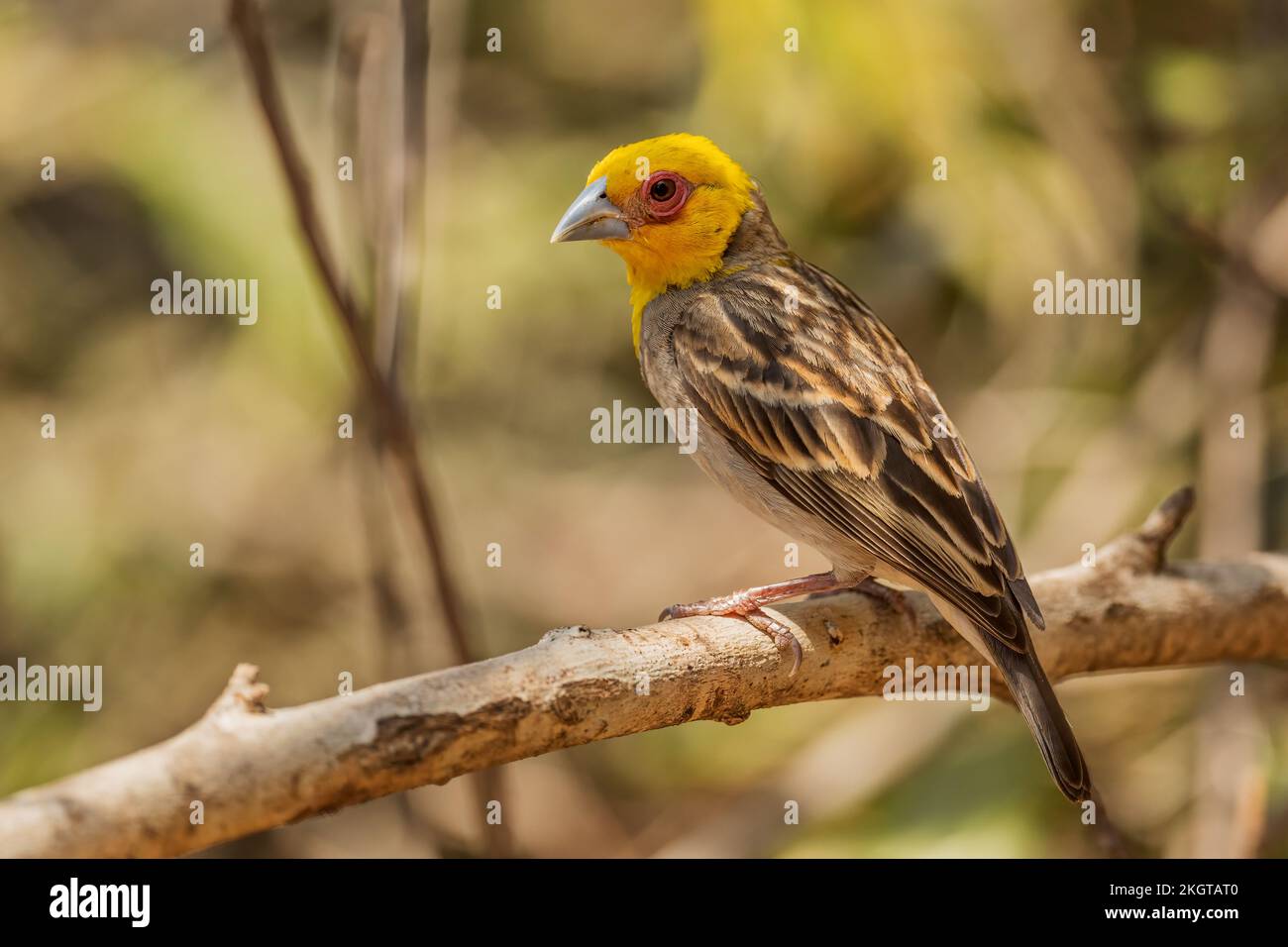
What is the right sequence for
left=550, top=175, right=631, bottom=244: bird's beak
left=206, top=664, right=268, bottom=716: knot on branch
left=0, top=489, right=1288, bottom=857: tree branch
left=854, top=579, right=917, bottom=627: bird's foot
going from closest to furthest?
left=0, top=489, right=1288, bottom=857: tree branch → left=206, top=664, right=268, bottom=716: knot on branch → left=854, top=579, right=917, bottom=627: bird's foot → left=550, top=175, right=631, bottom=244: bird's beak

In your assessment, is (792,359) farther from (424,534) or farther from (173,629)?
(173,629)

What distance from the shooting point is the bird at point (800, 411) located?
146 inches

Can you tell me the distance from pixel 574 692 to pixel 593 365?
4.51 meters

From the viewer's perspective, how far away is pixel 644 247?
182 inches

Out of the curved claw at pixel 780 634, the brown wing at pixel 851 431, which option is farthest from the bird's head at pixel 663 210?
the curved claw at pixel 780 634

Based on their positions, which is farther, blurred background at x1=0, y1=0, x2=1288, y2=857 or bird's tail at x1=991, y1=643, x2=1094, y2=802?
blurred background at x1=0, y1=0, x2=1288, y2=857

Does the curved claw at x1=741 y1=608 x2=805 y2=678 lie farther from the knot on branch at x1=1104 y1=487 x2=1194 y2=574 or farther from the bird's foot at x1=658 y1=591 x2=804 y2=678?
the knot on branch at x1=1104 y1=487 x2=1194 y2=574

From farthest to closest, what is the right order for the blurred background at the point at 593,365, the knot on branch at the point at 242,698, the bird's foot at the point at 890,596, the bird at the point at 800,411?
the blurred background at the point at 593,365, the bird's foot at the point at 890,596, the bird at the point at 800,411, the knot on branch at the point at 242,698

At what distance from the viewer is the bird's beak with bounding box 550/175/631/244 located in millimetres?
4523

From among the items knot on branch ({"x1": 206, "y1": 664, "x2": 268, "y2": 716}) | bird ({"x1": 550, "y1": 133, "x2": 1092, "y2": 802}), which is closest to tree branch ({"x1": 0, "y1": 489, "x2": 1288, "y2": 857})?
knot on branch ({"x1": 206, "y1": 664, "x2": 268, "y2": 716})

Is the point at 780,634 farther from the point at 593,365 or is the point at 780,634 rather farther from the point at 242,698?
the point at 593,365

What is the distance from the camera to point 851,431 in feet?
13.5

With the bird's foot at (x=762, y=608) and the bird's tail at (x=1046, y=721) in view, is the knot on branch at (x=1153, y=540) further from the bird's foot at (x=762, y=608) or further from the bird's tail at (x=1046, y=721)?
the bird's foot at (x=762, y=608)

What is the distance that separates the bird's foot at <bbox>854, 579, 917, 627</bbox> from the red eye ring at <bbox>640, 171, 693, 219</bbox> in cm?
138
